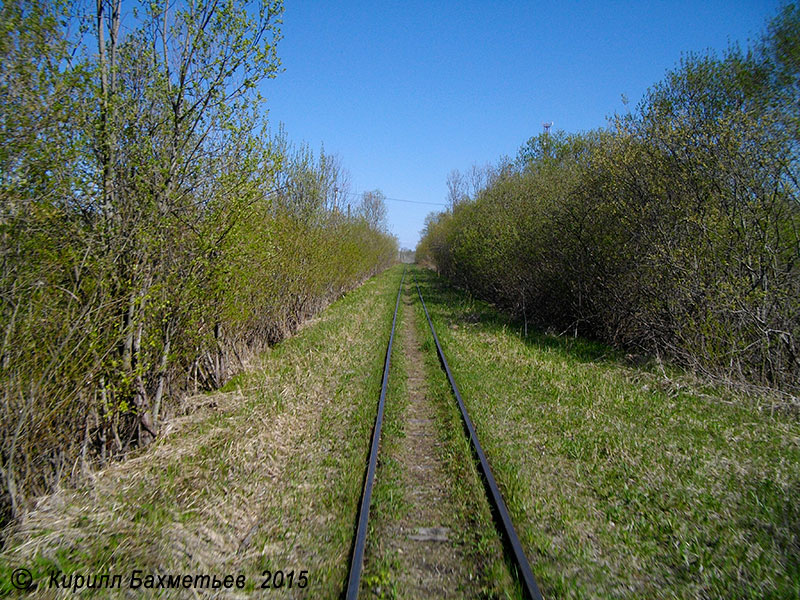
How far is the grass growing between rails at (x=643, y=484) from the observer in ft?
11.2

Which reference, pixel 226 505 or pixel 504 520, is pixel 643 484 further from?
pixel 226 505

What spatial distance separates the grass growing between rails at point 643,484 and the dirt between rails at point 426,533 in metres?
0.61

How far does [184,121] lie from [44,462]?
4.31 m

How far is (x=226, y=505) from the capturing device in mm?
4363

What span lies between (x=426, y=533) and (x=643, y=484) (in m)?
2.53

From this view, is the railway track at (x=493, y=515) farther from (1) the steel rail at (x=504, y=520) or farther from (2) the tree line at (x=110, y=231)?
(2) the tree line at (x=110, y=231)

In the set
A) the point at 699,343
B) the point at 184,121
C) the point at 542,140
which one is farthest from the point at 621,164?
the point at 542,140

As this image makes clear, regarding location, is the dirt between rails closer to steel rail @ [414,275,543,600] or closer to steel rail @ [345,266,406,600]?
steel rail @ [345,266,406,600]

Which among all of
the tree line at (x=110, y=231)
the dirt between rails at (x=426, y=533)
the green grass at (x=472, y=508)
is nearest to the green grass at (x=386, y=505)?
the dirt between rails at (x=426, y=533)

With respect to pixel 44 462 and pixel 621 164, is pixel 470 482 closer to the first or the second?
pixel 44 462

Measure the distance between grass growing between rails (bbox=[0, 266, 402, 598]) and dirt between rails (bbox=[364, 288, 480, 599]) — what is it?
48cm

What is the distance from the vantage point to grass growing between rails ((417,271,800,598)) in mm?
3426

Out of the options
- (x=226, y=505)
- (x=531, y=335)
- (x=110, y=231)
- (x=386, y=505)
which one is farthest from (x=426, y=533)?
(x=531, y=335)

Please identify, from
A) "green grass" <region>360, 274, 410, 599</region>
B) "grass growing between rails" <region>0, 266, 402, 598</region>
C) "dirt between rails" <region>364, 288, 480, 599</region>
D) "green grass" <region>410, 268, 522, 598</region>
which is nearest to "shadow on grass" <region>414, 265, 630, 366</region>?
"green grass" <region>410, 268, 522, 598</region>
